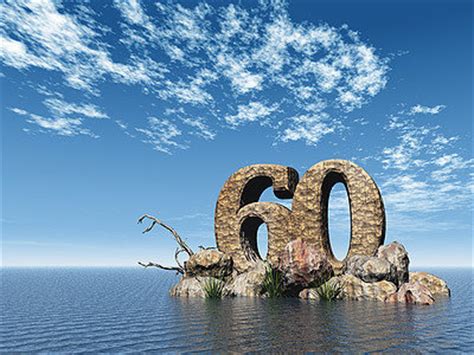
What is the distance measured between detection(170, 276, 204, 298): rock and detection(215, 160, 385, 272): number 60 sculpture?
3564mm

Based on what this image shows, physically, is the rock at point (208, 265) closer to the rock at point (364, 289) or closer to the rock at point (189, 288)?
the rock at point (189, 288)

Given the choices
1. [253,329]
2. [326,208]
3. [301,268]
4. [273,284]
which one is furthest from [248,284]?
[253,329]

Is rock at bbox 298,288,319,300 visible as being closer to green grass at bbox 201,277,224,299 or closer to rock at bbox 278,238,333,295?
rock at bbox 278,238,333,295

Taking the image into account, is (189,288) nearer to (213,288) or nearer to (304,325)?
(213,288)

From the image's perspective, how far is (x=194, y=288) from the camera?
2570cm

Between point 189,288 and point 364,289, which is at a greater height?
point 364,289

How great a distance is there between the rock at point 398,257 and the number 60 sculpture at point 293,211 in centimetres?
88

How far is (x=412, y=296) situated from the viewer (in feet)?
67.8

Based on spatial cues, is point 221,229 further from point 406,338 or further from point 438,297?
point 406,338

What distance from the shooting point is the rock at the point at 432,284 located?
2598cm

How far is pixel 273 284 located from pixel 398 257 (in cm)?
726

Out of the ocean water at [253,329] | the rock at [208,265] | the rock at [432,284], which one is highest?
the rock at [208,265]

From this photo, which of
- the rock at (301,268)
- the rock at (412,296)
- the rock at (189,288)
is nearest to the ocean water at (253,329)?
the rock at (412,296)

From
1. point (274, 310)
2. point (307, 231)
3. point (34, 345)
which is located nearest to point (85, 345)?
point (34, 345)
